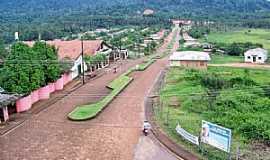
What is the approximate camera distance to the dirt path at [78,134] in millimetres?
21469

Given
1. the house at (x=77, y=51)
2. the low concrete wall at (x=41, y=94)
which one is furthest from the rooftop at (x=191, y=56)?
the low concrete wall at (x=41, y=94)

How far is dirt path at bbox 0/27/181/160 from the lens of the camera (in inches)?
845

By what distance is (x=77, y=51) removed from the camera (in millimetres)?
47312

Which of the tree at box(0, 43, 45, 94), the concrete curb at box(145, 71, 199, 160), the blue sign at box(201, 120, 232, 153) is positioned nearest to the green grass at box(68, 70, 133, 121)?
the concrete curb at box(145, 71, 199, 160)

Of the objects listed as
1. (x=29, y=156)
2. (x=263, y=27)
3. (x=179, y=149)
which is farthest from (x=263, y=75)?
(x=263, y=27)

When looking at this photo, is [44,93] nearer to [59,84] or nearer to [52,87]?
[52,87]

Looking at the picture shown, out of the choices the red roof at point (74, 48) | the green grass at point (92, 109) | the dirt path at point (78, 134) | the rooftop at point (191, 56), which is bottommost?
the dirt path at point (78, 134)

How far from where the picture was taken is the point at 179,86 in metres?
37.2

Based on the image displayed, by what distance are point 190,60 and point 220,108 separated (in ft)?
76.7

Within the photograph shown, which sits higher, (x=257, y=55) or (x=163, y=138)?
(x=257, y=55)

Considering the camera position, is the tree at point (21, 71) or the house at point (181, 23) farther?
the house at point (181, 23)

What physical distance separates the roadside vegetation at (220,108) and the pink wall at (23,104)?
32.7 feet

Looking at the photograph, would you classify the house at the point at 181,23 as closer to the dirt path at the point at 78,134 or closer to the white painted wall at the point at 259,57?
the white painted wall at the point at 259,57

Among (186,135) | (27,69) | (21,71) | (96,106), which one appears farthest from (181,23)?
(186,135)
